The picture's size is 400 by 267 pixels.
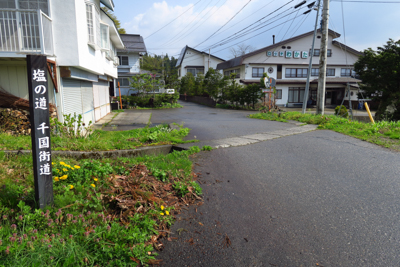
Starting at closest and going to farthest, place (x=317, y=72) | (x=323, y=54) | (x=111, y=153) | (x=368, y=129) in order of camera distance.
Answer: (x=111, y=153) → (x=368, y=129) → (x=323, y=54) → (x=317, y=72)

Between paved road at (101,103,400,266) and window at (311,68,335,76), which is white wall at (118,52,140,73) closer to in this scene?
window at (311,68,335,76)

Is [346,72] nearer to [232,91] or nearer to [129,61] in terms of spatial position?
[232,91]

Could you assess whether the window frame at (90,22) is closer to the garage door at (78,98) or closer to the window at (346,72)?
the garage door at (78,98)

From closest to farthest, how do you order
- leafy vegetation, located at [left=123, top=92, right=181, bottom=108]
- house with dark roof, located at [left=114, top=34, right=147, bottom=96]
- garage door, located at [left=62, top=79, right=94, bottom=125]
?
garage door, located at [left=62, top=79, right=94, bottom=125] < leafy vegetation, located at [left=123, top=92, right=181, bottom=108] < house with dark roof, located at [left=114, top=34, right=147, bottom=96]

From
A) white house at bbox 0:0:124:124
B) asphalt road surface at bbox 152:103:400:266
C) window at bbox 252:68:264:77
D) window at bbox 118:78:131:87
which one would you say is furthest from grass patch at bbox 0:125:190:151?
window at bbox 252:68:264:77

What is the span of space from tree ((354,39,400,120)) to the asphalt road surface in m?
15.4

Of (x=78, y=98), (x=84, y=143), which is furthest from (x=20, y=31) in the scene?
(x=84, y=143)

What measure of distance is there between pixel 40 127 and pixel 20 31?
570 cm

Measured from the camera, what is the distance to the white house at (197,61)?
45281mm

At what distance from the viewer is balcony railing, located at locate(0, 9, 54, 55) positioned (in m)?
7.12

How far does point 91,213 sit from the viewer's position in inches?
125

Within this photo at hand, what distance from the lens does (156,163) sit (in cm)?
530

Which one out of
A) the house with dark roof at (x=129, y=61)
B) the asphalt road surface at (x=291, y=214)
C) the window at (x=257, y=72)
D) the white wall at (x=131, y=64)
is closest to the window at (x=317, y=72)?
the window at (x=257, y=72)

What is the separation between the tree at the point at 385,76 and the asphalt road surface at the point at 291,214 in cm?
1536
